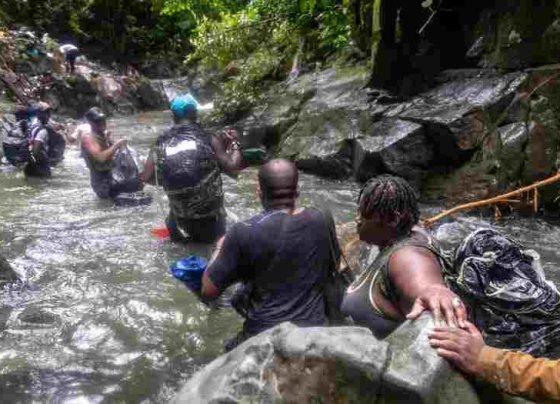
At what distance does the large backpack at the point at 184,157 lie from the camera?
5.68m

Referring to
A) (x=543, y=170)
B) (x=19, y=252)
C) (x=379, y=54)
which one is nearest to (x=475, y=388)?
(x=19, y=252)

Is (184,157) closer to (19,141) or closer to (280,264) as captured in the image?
(280,264)

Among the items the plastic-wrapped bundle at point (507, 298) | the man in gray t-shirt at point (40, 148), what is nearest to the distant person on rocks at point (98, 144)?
the man in gray t-shirt at point (40, 148)

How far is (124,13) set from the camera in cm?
2822

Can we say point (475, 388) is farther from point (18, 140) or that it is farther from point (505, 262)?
point (18, 140)

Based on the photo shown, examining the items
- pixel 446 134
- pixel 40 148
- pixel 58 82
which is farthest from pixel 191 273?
pixel 58 82

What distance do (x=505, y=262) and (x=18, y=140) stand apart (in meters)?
9.16

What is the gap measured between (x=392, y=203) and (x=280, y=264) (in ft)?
2.81

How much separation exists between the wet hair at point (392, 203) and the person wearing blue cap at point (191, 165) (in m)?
3.07

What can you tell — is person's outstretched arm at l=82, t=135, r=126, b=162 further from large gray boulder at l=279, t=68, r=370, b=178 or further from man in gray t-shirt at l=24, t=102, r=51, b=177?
large gray boulder at l=279, t=68, r=370, b=178

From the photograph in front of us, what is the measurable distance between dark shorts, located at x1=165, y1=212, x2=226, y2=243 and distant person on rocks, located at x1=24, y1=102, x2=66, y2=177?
4.83 meters

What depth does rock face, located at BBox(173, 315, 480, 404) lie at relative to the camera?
2.02 m

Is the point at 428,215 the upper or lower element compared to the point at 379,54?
lower

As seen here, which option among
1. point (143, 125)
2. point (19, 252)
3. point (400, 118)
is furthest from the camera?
point (143, 125)
